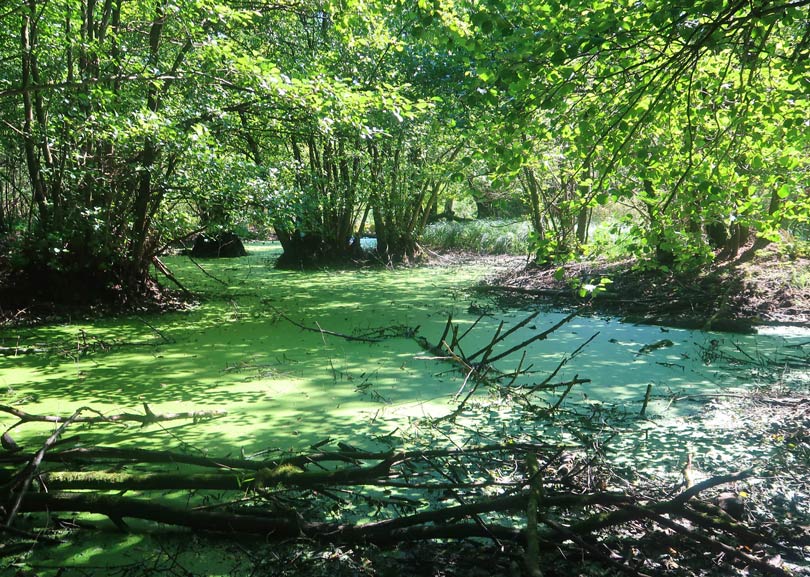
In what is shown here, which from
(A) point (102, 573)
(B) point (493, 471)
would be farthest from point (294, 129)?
(A) point (102, 573)

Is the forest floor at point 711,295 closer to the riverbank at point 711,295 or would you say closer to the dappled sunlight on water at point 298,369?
the riverbank at point 711,295

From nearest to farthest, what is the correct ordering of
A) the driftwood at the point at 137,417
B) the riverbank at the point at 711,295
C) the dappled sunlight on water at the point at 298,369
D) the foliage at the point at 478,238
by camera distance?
the driftwood at the point at 137,417, the dappled sunlight on water at the point at 298,369, the riverbank at the point at 711,295, the foliage at the point at 478,238

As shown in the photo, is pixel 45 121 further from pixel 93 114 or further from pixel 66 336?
pixel 66 336

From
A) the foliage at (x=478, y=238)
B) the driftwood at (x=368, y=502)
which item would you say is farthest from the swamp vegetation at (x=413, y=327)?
the foliage at (x=478, y=238)

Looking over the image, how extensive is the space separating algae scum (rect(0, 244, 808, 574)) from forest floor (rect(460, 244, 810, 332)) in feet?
1.31

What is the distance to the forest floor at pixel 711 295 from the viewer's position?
528cm

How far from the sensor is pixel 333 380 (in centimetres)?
371

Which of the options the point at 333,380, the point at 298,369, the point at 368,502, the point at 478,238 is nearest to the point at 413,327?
the point at 298,369

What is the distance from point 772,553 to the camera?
1788 mm

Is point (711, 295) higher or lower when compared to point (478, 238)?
lower

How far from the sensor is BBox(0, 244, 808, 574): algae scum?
2.65m

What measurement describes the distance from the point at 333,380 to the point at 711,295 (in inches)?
157

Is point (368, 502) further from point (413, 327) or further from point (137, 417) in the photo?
point (413, 327)

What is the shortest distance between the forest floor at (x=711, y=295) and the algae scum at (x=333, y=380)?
401 millimetres
